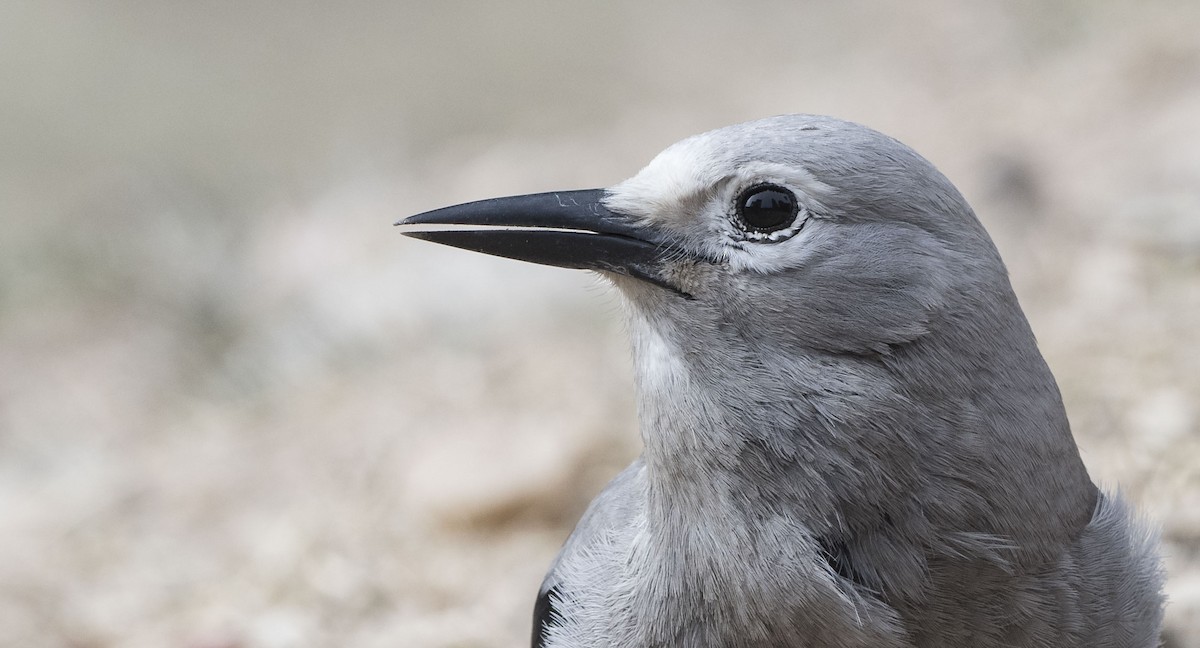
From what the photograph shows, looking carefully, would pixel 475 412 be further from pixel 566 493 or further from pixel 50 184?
pixel 50 184

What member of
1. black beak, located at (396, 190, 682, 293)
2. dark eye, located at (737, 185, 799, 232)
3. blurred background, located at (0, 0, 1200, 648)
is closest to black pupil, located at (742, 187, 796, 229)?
dark eye, located at (737, 185, 799, 232)

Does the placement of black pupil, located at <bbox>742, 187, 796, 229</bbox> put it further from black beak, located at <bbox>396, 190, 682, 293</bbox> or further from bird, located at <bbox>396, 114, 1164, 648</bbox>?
black beak, located at <bbox>396, 190, 682, 293</bbox>

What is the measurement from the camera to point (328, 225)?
973 centimetres

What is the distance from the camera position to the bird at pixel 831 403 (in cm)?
239

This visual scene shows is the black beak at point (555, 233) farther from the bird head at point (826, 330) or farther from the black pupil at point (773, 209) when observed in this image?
the black pupil at point (773, 209)

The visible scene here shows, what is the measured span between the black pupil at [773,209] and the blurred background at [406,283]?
59cm

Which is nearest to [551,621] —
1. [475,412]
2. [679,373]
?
[679,373]

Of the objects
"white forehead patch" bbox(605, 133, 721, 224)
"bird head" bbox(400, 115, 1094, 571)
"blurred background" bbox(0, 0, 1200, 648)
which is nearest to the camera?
"bird head" bbox(400, 115, 1094, 571)

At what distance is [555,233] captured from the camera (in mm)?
2580

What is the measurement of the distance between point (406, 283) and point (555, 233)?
5.14 metres

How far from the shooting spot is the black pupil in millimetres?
2477

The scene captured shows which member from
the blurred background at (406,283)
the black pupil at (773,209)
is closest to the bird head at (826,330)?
the black pupil at (773,209)

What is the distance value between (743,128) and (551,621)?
4.34 feet

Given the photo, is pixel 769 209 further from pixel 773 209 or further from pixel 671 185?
pixel 671 185
